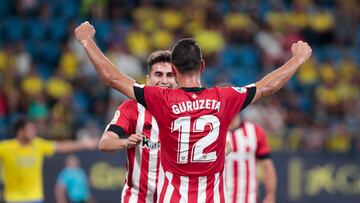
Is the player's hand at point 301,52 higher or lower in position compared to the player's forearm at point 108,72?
higher

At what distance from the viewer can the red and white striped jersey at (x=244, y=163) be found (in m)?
11.4

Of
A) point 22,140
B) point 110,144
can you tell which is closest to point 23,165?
point 22,140

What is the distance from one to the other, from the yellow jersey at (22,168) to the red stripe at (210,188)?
22.5ft

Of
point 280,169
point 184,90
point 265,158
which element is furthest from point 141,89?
point 280,169

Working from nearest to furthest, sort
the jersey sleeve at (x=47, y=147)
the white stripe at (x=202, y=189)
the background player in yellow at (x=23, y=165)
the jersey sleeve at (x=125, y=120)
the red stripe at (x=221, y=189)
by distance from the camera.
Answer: the white stripe at (x=202, y=189)
the red stripe at (x=221, y=189)
the jersey sleeve at (x=125, y=120)
the jersey sleeve at (x=47, y=147)
the background player in yellow at (x=23, y=165)

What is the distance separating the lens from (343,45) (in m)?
23.6

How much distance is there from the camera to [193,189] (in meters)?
7.10

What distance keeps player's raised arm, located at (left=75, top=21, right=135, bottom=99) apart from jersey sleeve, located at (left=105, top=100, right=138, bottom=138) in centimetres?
105

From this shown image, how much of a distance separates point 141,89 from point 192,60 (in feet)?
1.34

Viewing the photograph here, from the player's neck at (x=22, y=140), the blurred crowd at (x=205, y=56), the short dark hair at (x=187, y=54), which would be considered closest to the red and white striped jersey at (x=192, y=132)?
the short dark hair at (x=187, y=54)

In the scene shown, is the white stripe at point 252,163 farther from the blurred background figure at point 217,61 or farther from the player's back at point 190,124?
the blurred background figure at point 217,61

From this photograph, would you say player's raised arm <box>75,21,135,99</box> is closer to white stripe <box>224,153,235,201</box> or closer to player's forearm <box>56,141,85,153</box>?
white stripe <box>224,153,235,201</box>

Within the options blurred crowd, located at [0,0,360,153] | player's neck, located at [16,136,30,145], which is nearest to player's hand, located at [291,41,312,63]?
player's neck, located at [16,136,30,145]

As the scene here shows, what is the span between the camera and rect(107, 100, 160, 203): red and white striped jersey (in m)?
8.18
